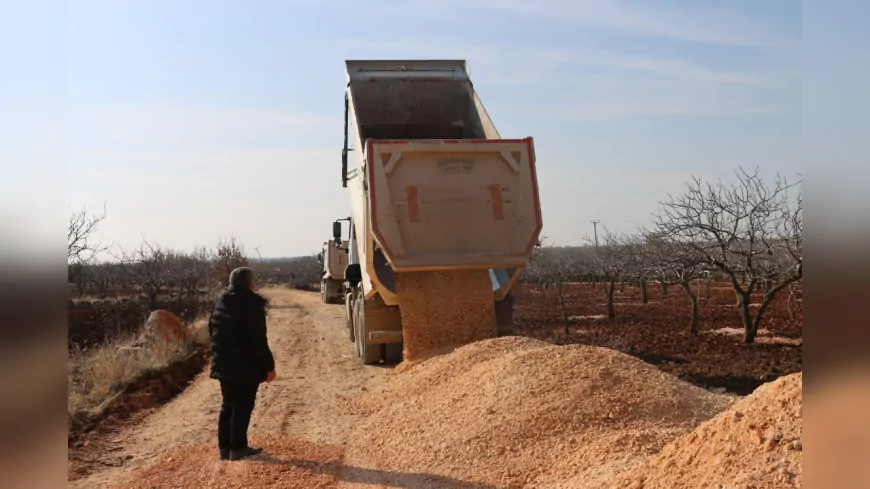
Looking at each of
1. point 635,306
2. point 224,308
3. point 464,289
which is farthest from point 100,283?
point 224,308

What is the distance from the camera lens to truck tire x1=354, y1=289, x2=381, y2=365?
1080cm

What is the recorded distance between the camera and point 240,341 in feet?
18.8

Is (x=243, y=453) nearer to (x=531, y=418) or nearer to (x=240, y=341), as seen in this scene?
(x=240, y=341)

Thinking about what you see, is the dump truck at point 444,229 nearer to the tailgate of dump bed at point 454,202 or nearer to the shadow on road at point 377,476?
the tailgate of dump bed at point 454,202

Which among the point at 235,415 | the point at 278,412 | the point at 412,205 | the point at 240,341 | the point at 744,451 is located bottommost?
the point at 278,412

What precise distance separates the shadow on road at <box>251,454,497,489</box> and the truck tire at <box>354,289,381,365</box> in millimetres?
4968

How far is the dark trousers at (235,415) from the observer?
5684 mm

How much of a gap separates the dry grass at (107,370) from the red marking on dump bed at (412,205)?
419cm

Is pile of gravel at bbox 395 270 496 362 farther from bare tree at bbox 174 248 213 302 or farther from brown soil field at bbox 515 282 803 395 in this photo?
bare tree at bbox 174 248 213 302

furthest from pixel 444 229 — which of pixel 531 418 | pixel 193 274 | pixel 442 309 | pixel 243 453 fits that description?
pixel 193 274

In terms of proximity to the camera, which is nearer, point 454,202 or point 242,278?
point 242,278

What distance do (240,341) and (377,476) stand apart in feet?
4.96

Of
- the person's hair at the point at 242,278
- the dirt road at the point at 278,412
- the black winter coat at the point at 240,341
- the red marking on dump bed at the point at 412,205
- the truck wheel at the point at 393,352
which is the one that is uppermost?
the red marking on dump bed at the point at 412,205

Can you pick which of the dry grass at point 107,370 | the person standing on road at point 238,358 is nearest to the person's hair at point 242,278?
the person standing on road at point 238,358
